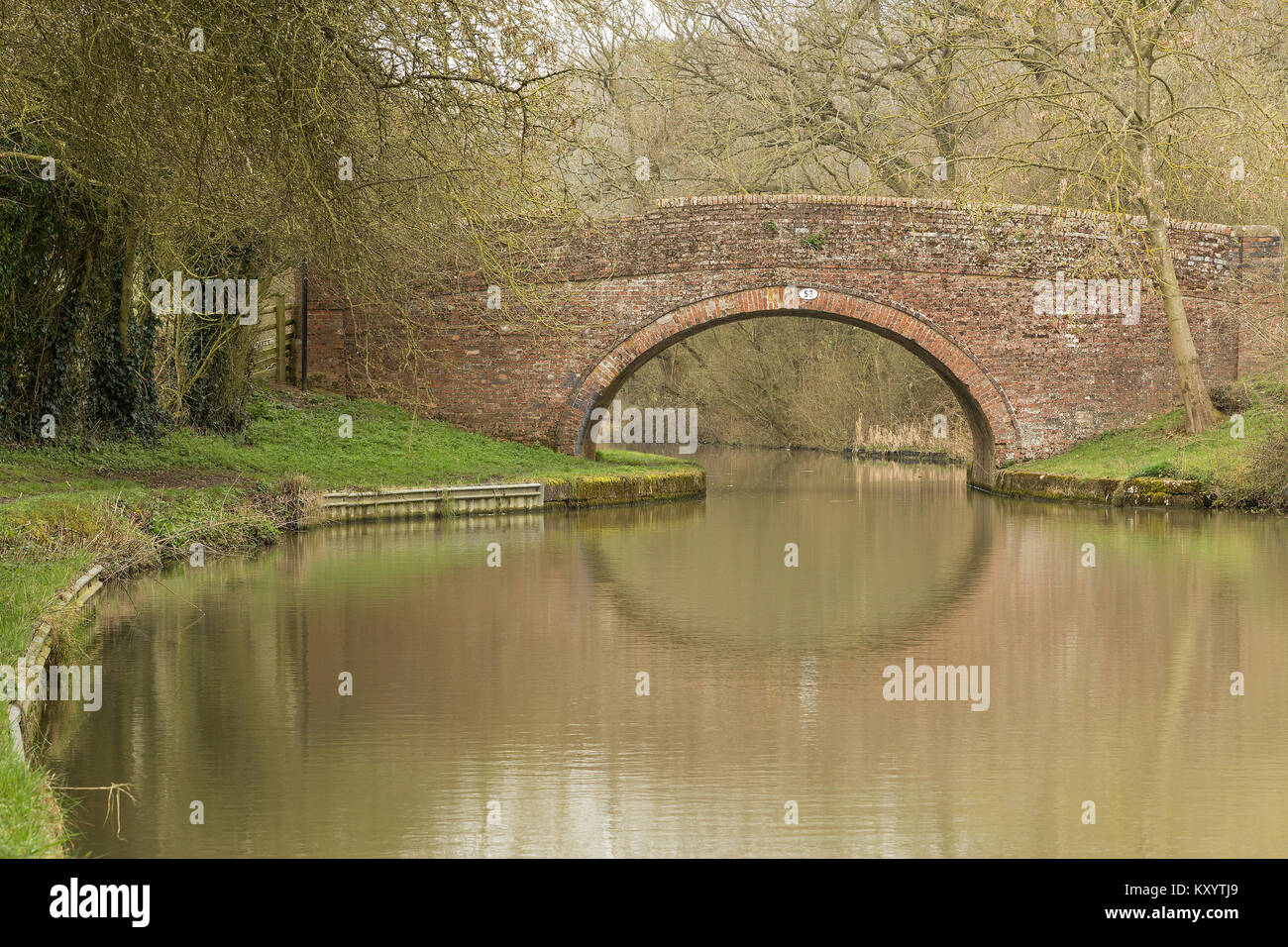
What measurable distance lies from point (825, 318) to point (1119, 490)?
15.5 feet

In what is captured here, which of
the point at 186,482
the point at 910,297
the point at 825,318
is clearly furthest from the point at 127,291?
the point at 910,297

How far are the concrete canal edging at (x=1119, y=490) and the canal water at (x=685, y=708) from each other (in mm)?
4479

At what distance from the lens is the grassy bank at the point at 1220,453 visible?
15367 millimetres

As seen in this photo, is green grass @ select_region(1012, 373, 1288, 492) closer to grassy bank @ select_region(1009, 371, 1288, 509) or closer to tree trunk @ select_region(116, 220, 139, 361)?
grassy bank @ select_region(1009, 371, 1288, 509)

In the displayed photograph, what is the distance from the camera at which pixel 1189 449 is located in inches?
696

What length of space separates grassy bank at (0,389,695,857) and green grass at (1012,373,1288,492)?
551 centimetres

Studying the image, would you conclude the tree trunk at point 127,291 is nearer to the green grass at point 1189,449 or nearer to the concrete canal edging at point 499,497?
the concrete canal edging at point 499,497

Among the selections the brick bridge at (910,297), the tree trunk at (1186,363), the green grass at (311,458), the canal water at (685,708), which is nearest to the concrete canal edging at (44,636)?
the canal water at (685,708)

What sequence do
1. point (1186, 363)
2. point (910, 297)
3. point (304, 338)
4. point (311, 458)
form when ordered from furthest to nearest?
point (304, 338)
point (910, 297)
point (1186, 363)
point (311, 458)

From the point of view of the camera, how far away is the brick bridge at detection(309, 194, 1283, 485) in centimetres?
1934

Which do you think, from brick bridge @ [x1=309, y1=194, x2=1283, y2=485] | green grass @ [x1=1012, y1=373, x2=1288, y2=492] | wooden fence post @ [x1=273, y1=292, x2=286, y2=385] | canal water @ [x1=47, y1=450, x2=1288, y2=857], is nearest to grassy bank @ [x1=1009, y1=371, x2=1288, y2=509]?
green grass @ [x1=1012, y1=373, x2=1288, y2=492]

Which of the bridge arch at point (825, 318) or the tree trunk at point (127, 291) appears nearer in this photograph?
the tree trunk at point (127, 291)

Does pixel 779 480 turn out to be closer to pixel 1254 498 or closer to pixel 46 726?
pixel 1254 498

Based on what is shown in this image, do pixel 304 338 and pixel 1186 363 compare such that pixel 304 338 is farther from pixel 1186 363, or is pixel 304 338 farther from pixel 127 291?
pixel 1186 363
